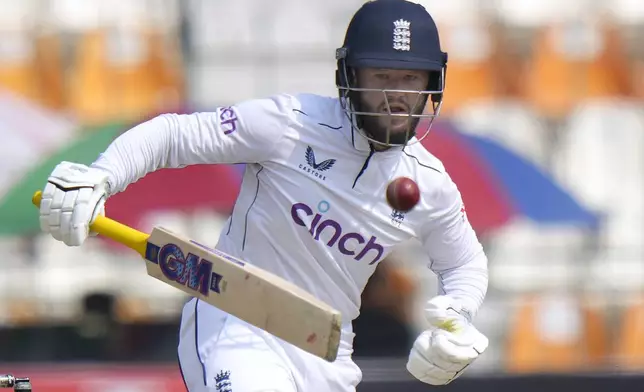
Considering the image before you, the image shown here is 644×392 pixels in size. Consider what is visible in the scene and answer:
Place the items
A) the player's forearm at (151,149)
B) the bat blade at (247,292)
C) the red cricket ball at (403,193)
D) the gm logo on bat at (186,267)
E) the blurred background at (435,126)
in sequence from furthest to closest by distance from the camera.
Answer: the blurred background at (435,126)
the red cricket ball at (403,193)
the player's forearm at (151,149)
the gm logo on bat at (186,267)
the bat blade at (247,292)

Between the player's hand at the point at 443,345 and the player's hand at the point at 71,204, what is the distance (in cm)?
89

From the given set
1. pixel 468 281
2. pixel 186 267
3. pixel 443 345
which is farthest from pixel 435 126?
pixel 186 267

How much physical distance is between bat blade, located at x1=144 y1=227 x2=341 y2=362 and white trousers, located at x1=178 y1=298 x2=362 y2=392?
9.4 inches

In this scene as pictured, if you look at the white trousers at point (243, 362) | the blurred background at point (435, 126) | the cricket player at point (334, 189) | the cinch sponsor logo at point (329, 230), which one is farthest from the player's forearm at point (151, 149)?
the blurred background at point (435, 126)

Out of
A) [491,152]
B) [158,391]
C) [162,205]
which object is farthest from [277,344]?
[491,152]

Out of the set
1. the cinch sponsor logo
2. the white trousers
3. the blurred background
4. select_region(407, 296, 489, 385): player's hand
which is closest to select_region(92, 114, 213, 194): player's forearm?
the cinch sponsor logo

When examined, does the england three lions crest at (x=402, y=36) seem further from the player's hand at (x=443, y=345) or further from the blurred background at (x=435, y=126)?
the blurred background at (x=435, y=126)

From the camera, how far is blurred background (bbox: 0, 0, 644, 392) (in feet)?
24.1

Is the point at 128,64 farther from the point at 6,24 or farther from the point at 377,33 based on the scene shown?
the point at 377,33

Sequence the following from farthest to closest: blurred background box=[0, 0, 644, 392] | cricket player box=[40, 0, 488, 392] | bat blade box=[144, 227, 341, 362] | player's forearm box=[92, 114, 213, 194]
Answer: blurred background box=[0, 0, 644, 392] < cricket player box=[40, 0, 488, 392] < player's forearm box=[92, 114, 213, 194] < bat blade box=[144, 227, 341, 362]

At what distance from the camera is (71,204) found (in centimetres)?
303

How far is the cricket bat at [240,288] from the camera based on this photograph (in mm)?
2938

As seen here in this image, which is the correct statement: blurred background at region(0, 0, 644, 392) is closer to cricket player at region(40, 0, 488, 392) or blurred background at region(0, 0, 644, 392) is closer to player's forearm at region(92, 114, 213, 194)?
cricket player at region(40, 0, 488, 392)

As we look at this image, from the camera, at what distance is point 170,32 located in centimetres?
915
